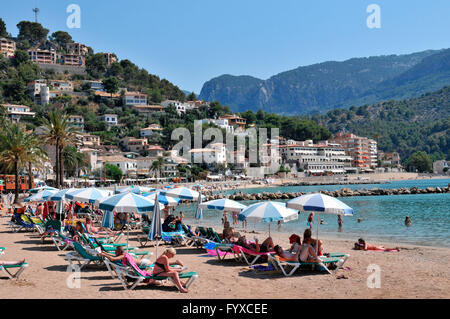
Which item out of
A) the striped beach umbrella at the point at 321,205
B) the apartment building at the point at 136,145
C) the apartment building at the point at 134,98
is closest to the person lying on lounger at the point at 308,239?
the striped beach umbrella at the point at 321,205

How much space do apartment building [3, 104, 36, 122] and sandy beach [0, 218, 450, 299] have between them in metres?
95.6

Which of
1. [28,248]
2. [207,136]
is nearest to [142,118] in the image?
[207,136]

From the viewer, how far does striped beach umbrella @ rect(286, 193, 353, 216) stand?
10.0m

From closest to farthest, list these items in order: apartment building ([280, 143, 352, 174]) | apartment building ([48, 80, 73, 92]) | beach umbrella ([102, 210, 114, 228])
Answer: beach umbrella ([102, 210, 114, 228]) < apartment building ([48, 80, 73, 92]) < apartment building ([280, 143, 352, 174])

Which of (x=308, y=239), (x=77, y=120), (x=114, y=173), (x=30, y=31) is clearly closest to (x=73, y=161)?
(x=114, y=173)

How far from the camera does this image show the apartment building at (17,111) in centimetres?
9755

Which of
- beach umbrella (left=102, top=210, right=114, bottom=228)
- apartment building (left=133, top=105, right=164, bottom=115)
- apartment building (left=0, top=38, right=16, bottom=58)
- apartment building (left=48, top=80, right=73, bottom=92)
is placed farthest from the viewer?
apartment building (left=0, top=38, right=16, bottom=58)

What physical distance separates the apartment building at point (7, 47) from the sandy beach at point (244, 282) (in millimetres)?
141127

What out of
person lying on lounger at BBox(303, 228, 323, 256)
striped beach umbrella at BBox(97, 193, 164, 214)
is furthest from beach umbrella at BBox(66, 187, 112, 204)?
person lying on lounger at BBox(303, 228, 323, 256)

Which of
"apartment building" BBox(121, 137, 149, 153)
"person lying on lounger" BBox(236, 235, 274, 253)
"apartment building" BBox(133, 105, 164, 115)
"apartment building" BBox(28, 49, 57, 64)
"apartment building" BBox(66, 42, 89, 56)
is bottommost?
"person lying on lounger" BBox(236, 235, 274, 253)

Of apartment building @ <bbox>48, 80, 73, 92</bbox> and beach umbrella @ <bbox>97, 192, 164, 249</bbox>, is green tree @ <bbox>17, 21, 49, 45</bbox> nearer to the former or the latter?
apartment building @ <bbox>48, 80, 73, 92</bbox>

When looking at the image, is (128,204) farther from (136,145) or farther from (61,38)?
(61,38)

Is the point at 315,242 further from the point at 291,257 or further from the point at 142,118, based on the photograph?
the point at 142,118

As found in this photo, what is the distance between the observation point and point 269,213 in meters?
10.7
